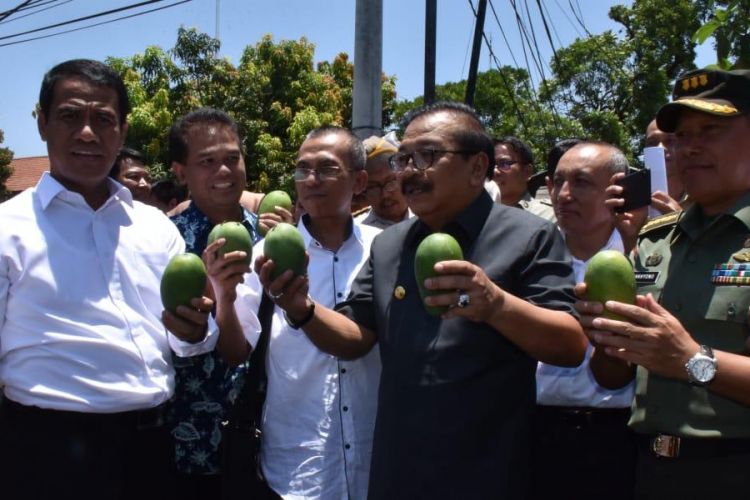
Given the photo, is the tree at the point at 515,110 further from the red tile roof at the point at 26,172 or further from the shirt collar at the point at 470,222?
the red tile roof at the point at 26,172

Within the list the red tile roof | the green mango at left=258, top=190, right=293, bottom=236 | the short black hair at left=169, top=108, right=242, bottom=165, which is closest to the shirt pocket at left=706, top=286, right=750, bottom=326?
the green mango at left=258, top=190, right=293, bottom=236

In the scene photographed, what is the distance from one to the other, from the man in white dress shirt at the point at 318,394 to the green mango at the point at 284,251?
11.6 inches

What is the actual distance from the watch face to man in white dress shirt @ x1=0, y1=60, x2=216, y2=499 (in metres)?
2.05

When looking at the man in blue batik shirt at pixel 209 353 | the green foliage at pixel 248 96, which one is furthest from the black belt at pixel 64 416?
the green foliage at pixel 248 96

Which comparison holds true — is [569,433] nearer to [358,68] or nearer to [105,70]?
[105,70]

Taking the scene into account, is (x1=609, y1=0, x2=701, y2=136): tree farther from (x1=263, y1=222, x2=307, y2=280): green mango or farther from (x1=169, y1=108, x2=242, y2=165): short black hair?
(x1=263, y1=222, x2=307, y2=280): green mango

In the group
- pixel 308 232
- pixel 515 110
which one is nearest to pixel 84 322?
pixel 308 232

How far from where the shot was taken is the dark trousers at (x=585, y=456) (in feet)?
11.3

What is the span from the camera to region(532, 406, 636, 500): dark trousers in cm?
343

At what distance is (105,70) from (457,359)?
231 centimetres

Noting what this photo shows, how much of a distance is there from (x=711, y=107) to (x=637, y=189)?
99 centimetres

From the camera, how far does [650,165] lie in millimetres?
4398

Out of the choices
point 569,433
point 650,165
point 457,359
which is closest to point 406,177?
point 457,359

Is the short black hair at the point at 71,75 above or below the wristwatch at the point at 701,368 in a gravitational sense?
above
